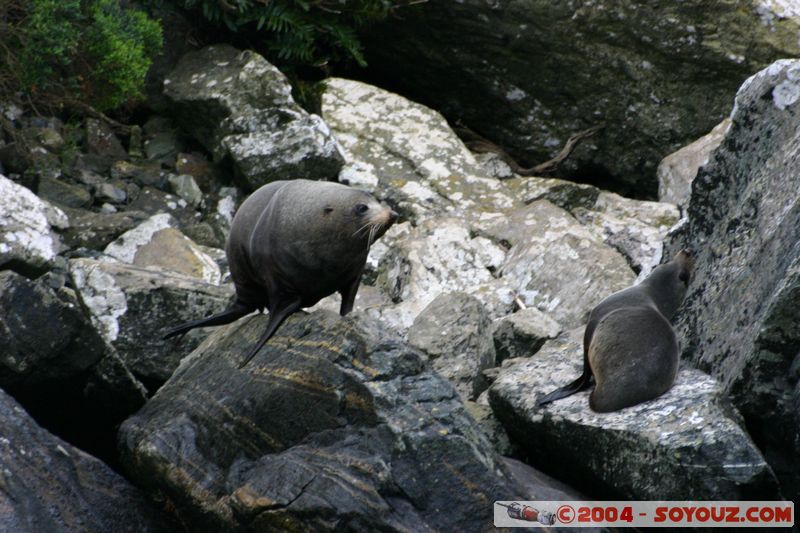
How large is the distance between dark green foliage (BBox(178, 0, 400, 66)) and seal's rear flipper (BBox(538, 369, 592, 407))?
5558mm

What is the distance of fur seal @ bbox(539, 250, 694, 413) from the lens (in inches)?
230

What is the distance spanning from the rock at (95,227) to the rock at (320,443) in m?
3.40

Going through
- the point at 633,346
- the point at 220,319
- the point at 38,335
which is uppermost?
the point at 633,346

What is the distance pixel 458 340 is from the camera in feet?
24.7

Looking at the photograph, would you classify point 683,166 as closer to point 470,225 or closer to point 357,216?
point 470,225

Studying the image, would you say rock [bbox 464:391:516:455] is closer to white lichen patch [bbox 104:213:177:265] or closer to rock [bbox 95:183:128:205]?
white lichen patch [bbox 104:213:177:265]

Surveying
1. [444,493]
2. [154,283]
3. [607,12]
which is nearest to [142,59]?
[154,283]

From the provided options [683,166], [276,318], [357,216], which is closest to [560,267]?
[683,166]

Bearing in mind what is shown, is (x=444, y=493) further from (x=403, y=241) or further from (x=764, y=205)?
(x=403, y=241)

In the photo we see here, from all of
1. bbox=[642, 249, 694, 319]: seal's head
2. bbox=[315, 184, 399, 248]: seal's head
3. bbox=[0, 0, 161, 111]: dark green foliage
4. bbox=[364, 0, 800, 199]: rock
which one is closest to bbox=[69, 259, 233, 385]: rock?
bbox=[315, 184, 399, 248]: seal's head

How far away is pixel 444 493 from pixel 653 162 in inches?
286

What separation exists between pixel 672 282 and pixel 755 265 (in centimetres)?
63

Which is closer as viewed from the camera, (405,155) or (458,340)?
(458,340)

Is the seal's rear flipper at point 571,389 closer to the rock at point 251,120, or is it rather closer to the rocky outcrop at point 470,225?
the rocky outcrop at point 470,225
